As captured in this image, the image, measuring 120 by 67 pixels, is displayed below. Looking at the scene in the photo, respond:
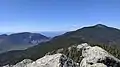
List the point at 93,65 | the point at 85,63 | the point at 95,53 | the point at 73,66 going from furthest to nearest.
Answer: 1. the point at 95,53
2. the point at 85,63
3. the point at 93,65
4. the point at 73,66

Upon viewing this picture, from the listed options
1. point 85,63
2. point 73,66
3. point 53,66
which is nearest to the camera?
point 53,66

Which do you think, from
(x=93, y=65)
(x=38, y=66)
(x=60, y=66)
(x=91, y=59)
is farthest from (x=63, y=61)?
(x=91, y=59)

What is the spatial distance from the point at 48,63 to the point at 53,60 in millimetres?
583

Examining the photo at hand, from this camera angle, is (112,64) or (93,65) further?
(112,64)

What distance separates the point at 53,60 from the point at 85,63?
704 cm

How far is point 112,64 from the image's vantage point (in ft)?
87.5

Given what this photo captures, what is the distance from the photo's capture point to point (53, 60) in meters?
20.2

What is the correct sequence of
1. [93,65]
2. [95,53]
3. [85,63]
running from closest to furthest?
[93,65] → [85,63] → [95,53]

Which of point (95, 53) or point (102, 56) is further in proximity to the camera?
point (95, 53)

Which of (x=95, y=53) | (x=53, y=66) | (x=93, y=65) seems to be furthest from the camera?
(x=95, y=53)

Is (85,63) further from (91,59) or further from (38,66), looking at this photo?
(38,66)

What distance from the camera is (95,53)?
96.3 ft

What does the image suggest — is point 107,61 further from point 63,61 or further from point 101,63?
point 63,61

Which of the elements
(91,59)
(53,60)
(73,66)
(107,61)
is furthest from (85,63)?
(53,60)
